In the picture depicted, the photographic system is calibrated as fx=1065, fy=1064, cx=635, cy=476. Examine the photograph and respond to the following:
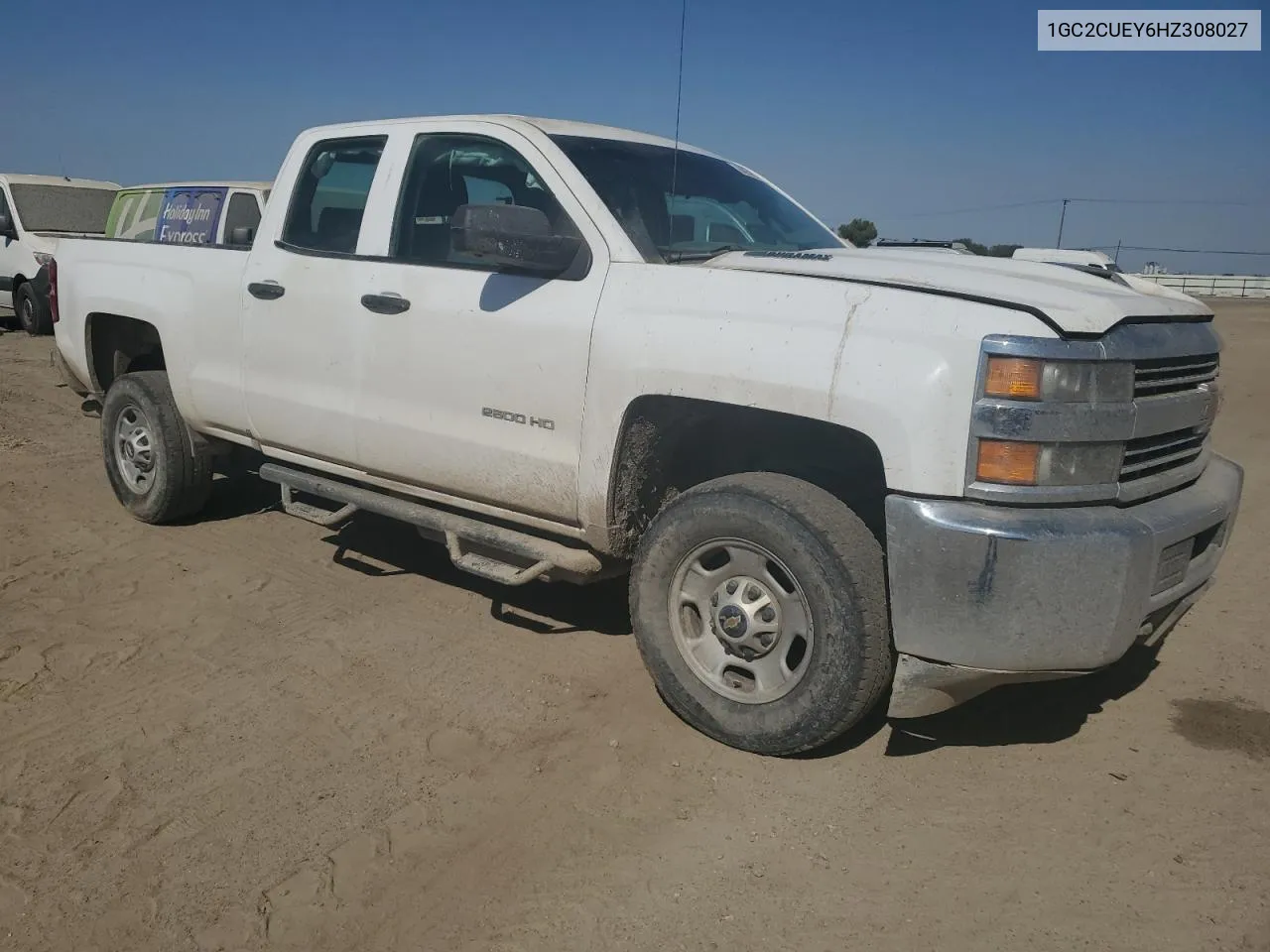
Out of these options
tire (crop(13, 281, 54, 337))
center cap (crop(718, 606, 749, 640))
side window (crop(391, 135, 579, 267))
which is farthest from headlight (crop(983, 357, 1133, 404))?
tire (crop(13, 281, 54, 337))

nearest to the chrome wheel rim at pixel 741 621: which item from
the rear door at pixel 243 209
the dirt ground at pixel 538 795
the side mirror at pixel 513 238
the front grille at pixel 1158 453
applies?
the dirt ground at pixel 538 795

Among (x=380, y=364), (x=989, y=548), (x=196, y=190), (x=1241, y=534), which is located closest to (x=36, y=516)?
(x=196, y=190)

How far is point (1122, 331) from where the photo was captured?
2992 mm

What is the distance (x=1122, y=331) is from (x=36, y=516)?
5641 millimetres

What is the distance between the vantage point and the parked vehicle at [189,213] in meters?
6.34

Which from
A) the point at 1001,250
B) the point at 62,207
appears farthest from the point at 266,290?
the point at 62,207

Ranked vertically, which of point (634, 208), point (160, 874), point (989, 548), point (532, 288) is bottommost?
point (160, 874)

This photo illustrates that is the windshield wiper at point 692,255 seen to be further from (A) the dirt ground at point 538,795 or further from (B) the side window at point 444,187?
(A) the dirt ground at point 538,795

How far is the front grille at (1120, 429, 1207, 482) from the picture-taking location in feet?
10.1

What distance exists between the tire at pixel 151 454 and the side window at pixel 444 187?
2.03m

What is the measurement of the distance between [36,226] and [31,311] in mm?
1178

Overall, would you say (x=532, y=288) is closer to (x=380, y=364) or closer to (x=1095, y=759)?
(x=380, y=364)

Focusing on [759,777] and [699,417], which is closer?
[759,777]

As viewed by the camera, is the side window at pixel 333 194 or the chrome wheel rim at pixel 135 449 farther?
the chrome wheel rim at pixel 135 449
